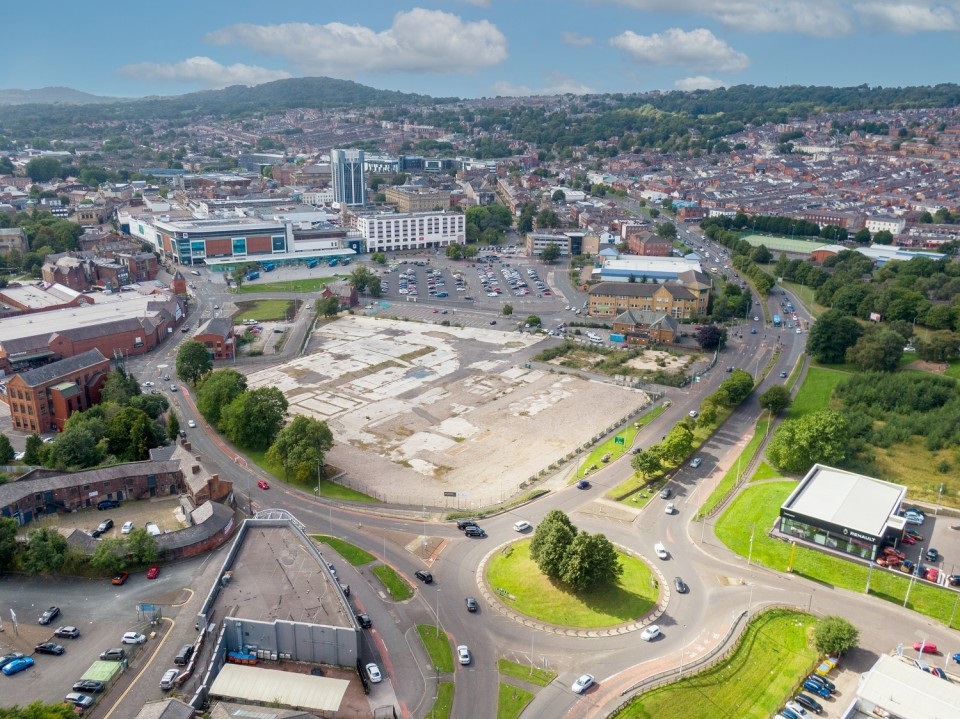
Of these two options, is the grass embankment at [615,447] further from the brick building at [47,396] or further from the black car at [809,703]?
the brick building at [47,396]

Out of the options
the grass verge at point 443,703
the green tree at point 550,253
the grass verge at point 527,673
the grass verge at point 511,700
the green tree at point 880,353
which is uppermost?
the green tree at point 550,253

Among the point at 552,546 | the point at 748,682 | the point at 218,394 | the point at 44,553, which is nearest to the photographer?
the point at 748,682

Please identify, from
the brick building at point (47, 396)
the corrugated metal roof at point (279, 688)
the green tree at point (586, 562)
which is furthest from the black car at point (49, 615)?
the brick building at point (47, 396)

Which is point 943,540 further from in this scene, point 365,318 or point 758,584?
point 365,318

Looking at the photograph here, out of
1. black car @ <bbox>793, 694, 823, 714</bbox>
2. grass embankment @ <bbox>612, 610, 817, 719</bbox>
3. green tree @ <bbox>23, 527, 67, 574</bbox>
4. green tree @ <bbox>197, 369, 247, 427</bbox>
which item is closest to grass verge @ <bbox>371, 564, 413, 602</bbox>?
grass embankment @ <bbox>612, 610, 817, 719</bbox>

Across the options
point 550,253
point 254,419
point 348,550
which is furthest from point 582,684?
point 550,253

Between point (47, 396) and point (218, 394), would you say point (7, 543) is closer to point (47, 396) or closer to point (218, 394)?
point (218, 394)
